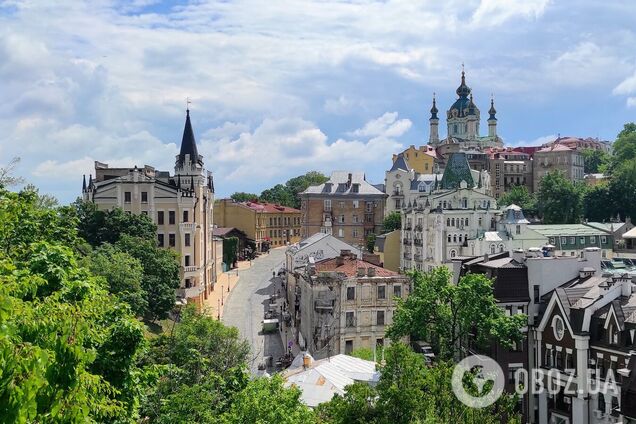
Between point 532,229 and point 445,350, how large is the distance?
4867 centimetres

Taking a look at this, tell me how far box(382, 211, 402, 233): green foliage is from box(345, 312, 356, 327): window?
153 feet

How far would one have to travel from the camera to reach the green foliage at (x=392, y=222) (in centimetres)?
9312

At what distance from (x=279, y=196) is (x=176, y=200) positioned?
100258 mm

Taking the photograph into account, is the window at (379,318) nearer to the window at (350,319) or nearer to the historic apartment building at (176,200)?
the window at (350,319)

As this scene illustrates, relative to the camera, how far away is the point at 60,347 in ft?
36.5

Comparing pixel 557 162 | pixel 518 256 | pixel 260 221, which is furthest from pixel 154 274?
pixel 557 162

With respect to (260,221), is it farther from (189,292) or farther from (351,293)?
(351,293)

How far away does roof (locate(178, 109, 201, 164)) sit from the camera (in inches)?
2751

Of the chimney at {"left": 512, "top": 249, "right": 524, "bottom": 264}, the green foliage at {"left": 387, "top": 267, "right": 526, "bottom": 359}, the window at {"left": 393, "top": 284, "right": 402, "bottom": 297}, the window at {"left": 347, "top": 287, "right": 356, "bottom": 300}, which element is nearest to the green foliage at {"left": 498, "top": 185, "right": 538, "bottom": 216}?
the window at {"left": 393, "top": 284, "right": 402, "bottom": 297}

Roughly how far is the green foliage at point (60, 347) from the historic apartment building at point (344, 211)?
79022 millimetres

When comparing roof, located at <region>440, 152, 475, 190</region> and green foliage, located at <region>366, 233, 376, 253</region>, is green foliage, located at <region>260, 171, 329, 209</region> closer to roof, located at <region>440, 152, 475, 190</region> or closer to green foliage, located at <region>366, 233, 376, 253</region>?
green foliage, located at <region>366, 233, 376, 253</region>

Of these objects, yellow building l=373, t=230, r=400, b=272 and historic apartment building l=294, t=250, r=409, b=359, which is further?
yellow building l=373, t=230, r=400, b=272

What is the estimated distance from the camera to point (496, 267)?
36531mm

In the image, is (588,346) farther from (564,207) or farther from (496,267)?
(564,207)
